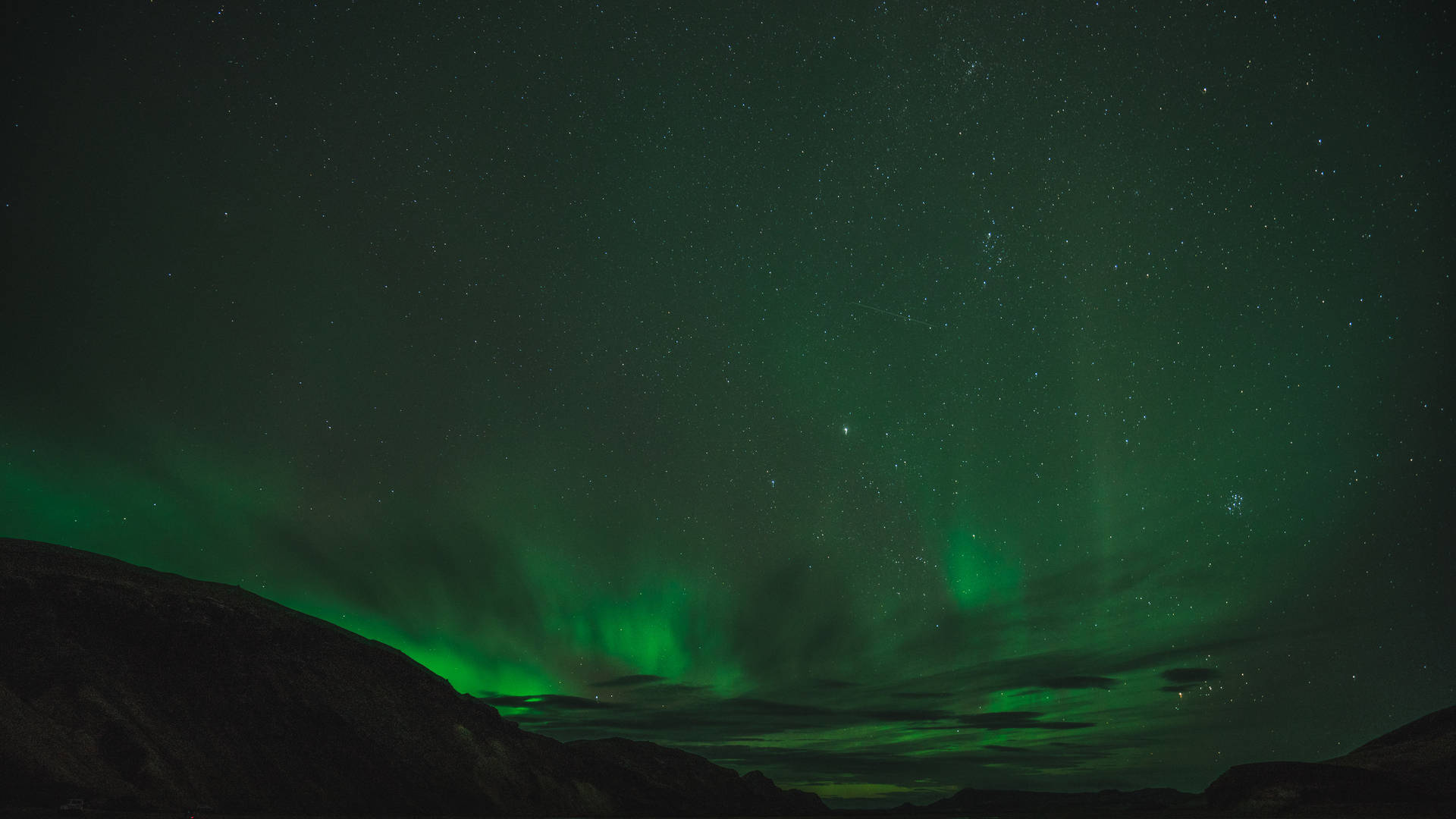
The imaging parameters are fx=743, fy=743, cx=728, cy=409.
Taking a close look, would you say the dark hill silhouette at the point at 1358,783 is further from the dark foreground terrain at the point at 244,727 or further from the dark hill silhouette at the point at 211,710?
the dark hill silhouette at the point at 211,710

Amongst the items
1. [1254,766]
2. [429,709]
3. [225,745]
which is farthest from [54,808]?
[1254,766]

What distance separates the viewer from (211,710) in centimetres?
9512

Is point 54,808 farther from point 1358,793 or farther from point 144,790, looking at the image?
point 1358,793

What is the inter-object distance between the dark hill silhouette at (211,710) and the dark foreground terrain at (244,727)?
22cm

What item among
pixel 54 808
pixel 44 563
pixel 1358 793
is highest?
pixel 44 563

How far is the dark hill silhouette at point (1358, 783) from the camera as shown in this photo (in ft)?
369

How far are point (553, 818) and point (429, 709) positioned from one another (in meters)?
27.8

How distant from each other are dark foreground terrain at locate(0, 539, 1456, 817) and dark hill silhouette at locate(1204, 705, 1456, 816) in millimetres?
458

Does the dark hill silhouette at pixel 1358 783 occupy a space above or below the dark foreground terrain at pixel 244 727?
below

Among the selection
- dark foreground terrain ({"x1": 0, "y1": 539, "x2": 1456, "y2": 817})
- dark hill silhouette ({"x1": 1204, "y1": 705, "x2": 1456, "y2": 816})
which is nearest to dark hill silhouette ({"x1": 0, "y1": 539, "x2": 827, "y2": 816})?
dark foreground terrain ({"x1": 0, "y1": 539, "x2": 1456, "y2": 817})

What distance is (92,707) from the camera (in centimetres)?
8181

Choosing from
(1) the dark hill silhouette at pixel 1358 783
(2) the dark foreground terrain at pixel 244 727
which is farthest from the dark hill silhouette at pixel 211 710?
(1) the dark hill silhouette at pixel 1358 783

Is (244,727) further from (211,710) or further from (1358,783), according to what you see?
(1358,783)

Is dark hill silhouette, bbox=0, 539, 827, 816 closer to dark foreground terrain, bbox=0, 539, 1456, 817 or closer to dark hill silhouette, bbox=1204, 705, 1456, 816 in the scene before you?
dark foreground terrain, bbox=0, 539, 1456, 817
